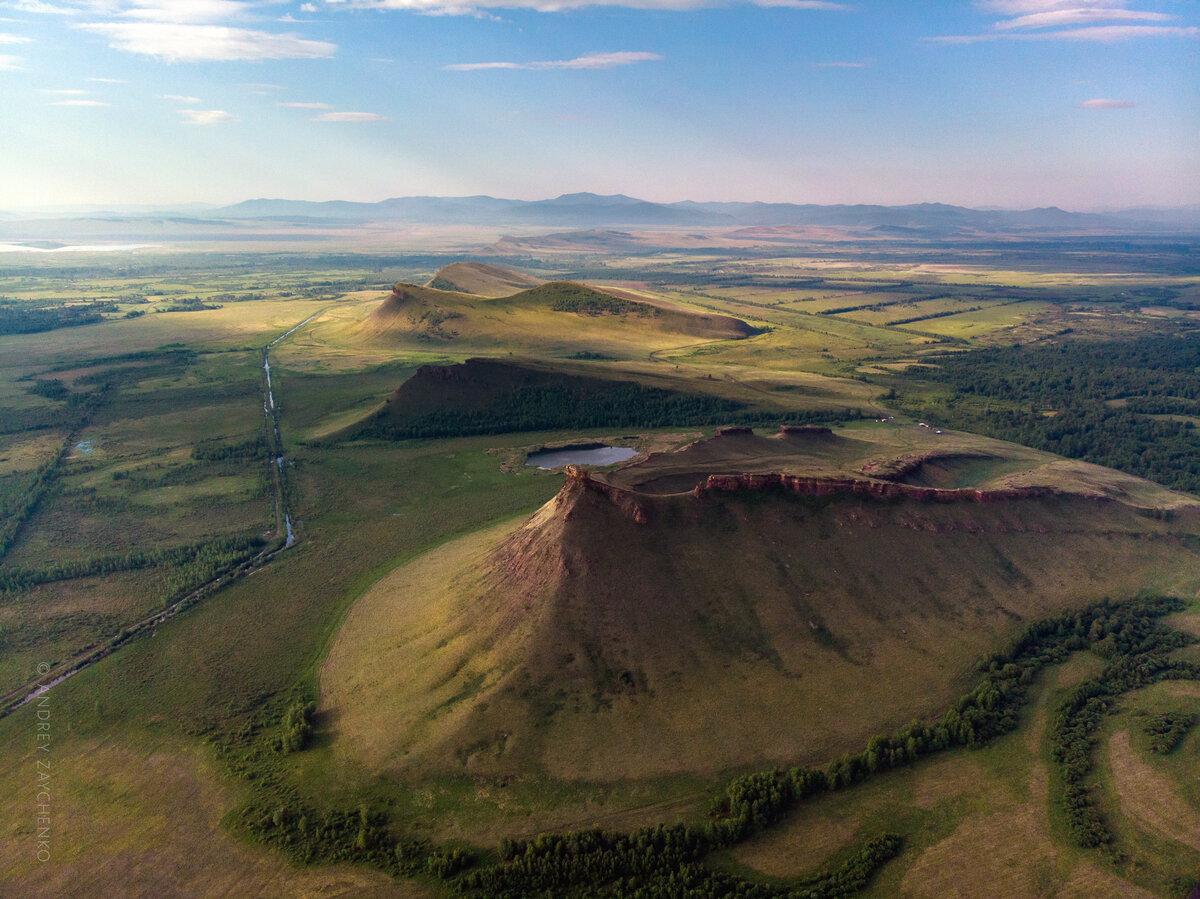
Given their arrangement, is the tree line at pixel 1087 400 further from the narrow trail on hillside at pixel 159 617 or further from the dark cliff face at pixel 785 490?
the narrow trail on hillside at pixel 159 617

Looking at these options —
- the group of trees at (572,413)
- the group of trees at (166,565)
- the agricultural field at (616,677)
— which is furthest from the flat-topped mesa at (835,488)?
the group of trees at (572,413)

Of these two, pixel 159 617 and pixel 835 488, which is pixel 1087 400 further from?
pixel 159 617

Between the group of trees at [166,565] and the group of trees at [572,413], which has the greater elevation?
the group of trees at [572,413]

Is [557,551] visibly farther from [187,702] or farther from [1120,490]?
[1120,490]

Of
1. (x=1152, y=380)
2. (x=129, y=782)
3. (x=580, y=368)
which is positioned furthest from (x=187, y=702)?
(x=1152, y=380)

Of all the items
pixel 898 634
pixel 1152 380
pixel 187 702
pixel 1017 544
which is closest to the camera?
pixel 187 702

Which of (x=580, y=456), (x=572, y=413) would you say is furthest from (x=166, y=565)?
(x=572, y=413)
